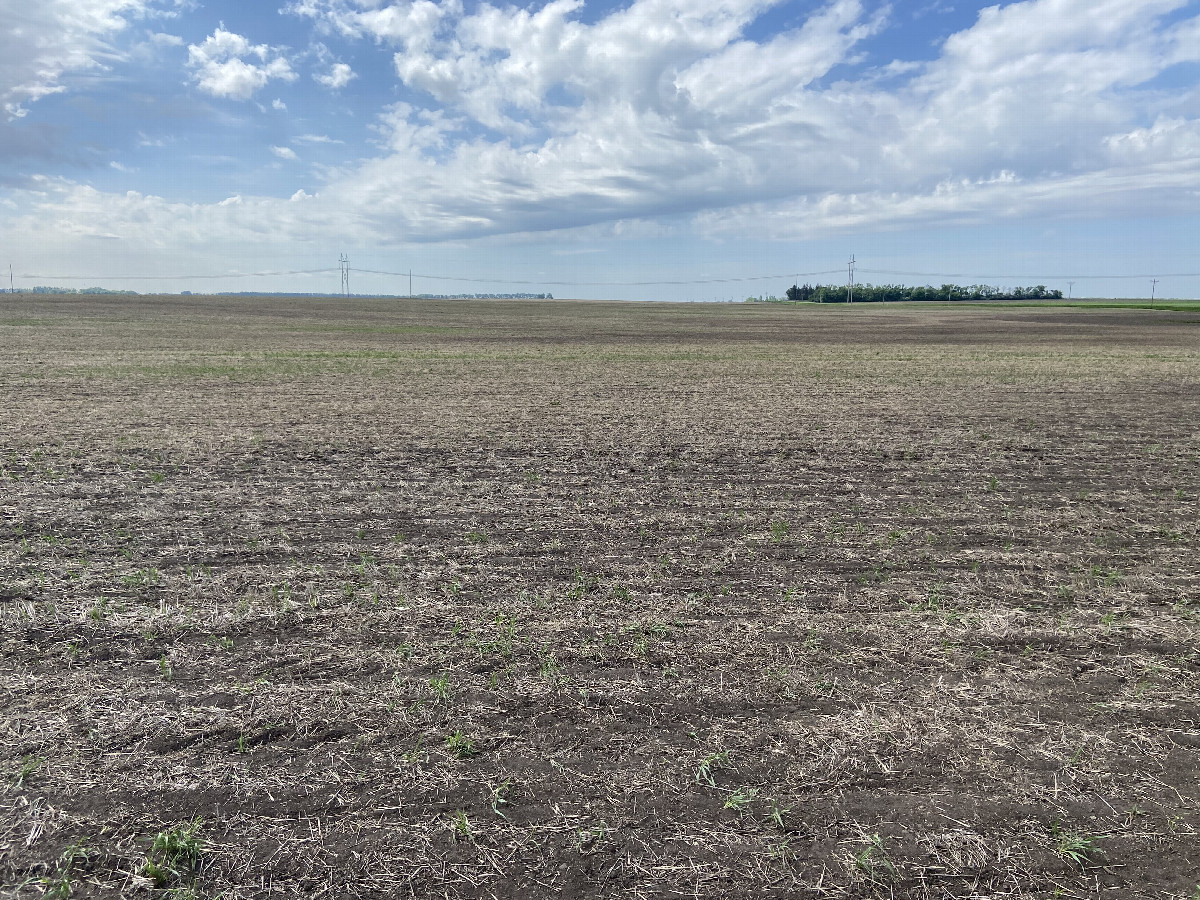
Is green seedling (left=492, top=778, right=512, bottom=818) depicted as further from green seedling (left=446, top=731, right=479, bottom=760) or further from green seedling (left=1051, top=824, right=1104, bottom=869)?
green seedling (left=1051, top=824, right=1104, bottom=869)

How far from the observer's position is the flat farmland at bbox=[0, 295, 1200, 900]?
3.61 meters

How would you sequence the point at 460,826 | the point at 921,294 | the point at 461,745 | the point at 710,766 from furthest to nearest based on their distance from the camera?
the point at 921,294
the point at 461,745
the point at 710,766
the point at 460,826

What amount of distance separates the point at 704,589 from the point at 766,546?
1.44 metres

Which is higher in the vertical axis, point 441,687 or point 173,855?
point 441,687

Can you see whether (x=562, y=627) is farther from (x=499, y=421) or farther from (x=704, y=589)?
(x=499, y=421)

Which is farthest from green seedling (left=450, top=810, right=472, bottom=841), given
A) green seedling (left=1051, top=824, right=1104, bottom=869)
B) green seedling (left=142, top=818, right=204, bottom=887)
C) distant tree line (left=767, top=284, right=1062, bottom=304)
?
distant tree line (left=767, top=284, right=1062, bottom=304)

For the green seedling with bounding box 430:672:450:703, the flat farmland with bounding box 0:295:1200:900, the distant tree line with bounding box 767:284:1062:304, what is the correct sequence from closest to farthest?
the flat farmland with bounding box 0:295:1200:900 < the green seedling with bounding box 430:672:450:703 < the distant tree line with bounding box 767:284:1062:304

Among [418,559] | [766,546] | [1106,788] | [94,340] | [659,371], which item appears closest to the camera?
[1106,788]

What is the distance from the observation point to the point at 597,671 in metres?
5.23

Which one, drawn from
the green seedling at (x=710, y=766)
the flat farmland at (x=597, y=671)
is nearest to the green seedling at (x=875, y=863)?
the flat farmland at (x=597, y=671)

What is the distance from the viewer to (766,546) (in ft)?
25.8

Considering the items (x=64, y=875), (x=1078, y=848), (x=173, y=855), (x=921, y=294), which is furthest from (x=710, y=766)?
(x=921, y=294)

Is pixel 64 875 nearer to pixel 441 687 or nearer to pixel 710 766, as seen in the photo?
pixel 441 687

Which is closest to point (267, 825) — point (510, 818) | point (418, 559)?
point (510, 818)
